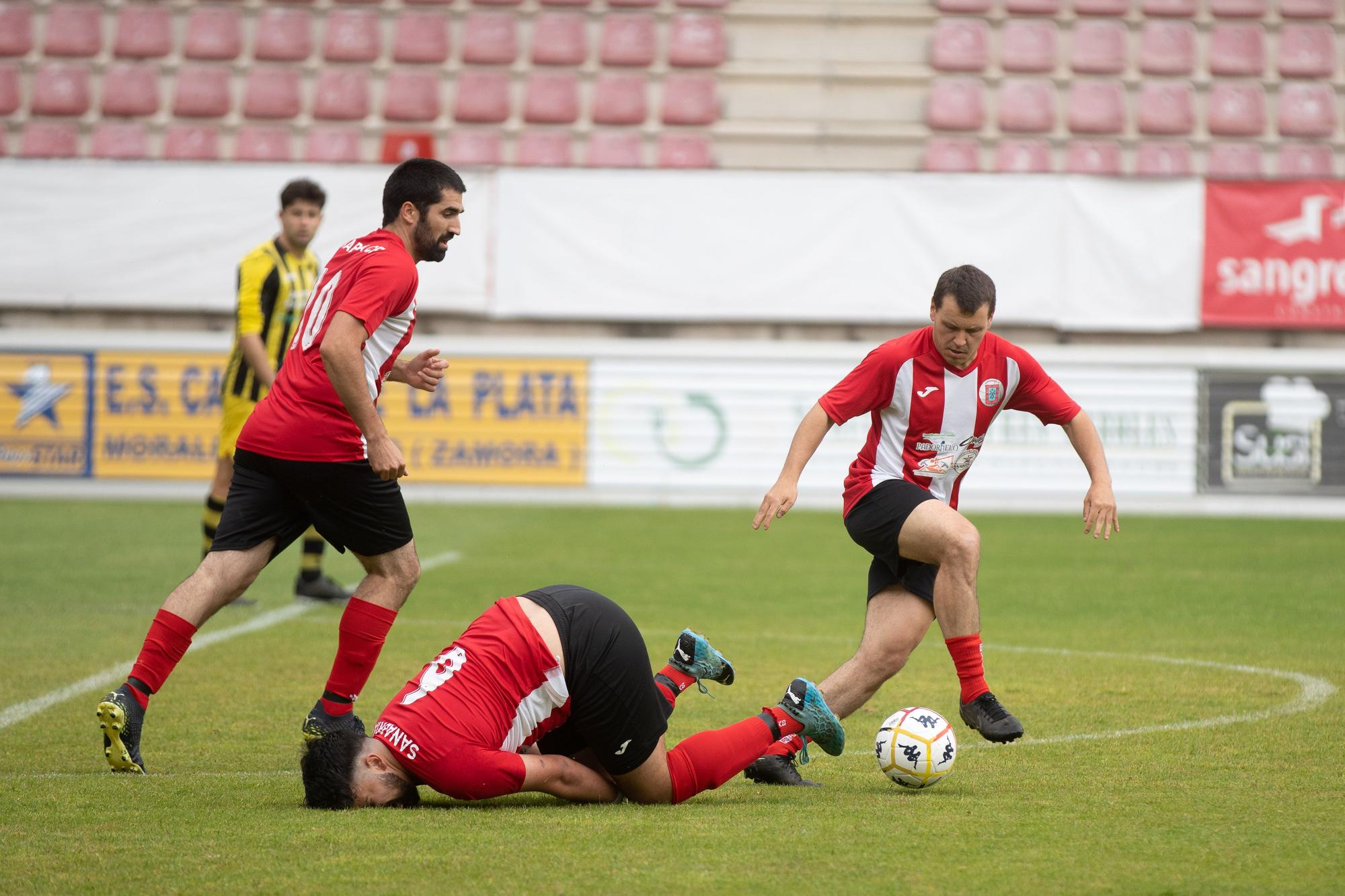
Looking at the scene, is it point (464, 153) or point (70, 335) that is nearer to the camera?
point (70, 335)

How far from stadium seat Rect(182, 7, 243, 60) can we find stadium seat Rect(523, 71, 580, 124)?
3893 mm

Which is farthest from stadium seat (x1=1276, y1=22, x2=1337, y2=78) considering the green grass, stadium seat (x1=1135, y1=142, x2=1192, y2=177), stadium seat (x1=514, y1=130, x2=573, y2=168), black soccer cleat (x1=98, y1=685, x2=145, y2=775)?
black soccer cleat (x1=98, y1=685, x2=145, y2=775)

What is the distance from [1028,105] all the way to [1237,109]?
8.69 feet

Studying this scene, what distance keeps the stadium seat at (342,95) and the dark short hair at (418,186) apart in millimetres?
14507

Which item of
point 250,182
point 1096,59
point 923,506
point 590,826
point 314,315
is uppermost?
point 1096,59

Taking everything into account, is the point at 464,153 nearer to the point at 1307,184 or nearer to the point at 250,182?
the point at 250,182

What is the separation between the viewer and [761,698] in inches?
255

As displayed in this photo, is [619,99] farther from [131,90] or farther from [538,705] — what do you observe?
[538,705]

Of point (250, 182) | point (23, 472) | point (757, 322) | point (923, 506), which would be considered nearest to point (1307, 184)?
point (757, 322)

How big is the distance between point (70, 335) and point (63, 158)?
2.31 meters

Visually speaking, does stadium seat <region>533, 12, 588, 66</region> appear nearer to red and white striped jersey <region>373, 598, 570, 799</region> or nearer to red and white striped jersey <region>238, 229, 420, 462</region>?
red and white striped jersey <region>238, 229, 420, 462</region>

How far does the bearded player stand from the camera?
5.27 metres

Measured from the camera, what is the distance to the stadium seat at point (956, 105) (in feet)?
62.3

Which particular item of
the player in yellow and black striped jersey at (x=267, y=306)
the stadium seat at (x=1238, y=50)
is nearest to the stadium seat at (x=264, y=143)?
the player in yellow and black striped jersey at (x=267, y=306)
